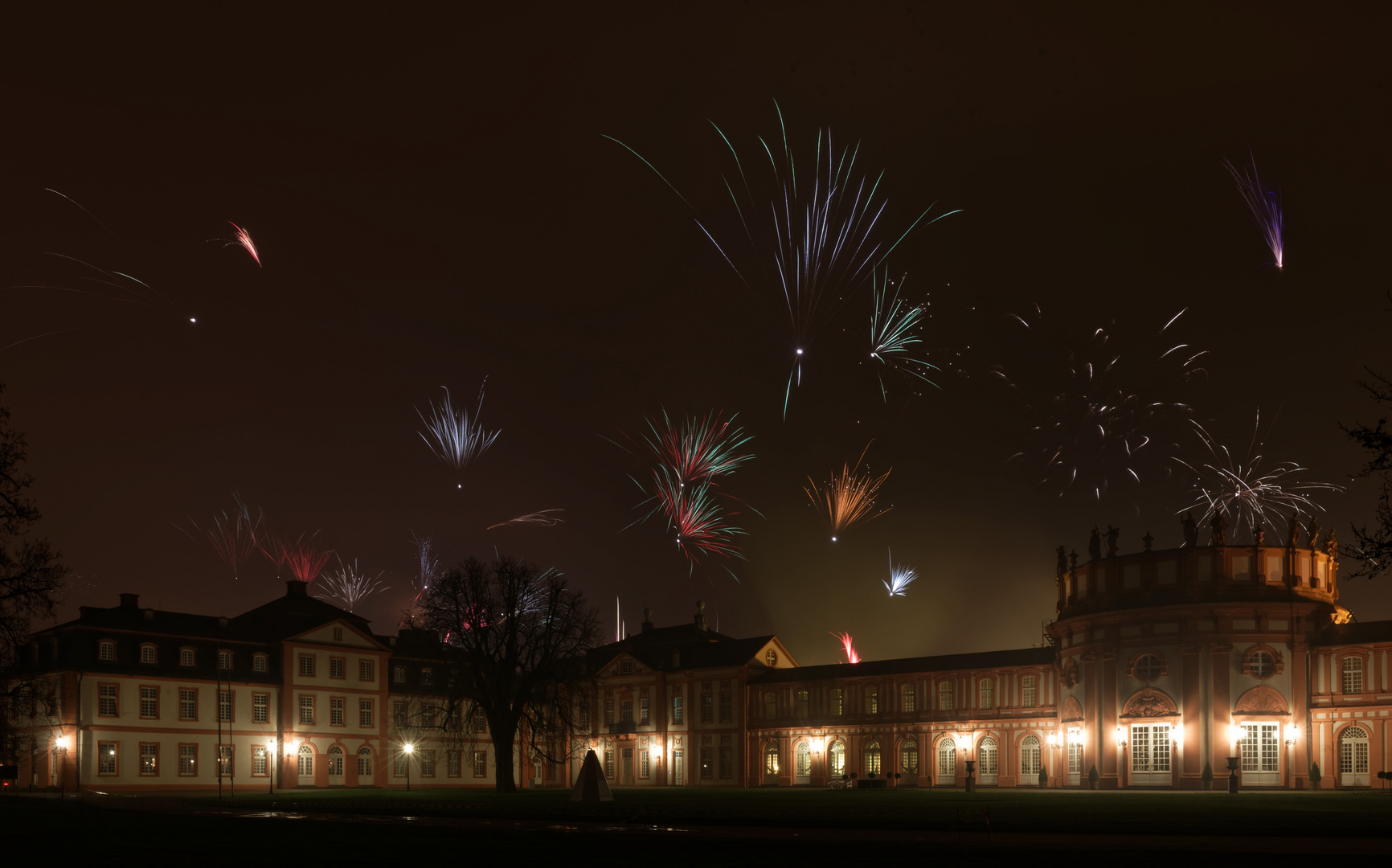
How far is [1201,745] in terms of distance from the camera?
2462 inches

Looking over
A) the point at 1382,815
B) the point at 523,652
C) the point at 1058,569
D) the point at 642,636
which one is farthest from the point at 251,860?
the point at 642,636

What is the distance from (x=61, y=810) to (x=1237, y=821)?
1237 inches

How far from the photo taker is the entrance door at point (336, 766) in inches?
3095

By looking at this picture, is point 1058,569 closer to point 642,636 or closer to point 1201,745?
point 1201,745

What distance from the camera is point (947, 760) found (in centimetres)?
7562

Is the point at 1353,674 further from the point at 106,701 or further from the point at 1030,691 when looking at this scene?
the point at 106,701

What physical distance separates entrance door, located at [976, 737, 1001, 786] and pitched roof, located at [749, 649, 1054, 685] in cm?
446

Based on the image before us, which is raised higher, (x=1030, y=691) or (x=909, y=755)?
(x=1030, y=691)

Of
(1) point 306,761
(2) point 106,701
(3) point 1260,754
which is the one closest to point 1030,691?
(3) point 1260,754

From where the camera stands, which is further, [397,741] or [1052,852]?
[397,741]

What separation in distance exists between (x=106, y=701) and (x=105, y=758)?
2977 millimetres

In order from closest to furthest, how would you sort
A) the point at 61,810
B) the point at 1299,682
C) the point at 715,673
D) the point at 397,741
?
1. the point at 61,810
2. the point at 1299,682
3. the point at 397,741
4. the point at 715,673

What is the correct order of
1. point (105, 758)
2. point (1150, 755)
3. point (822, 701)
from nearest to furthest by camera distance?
1. point (1150, 755)
2. point (105, 758)
3. point (822, 701)

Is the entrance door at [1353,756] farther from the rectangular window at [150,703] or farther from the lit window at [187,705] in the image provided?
the rectangular window at [150,703]
